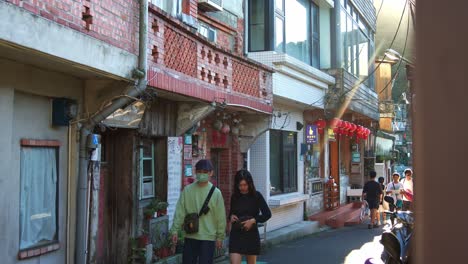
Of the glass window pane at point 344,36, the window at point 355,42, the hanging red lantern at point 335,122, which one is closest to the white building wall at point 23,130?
the hanging red lantern at point 335,122

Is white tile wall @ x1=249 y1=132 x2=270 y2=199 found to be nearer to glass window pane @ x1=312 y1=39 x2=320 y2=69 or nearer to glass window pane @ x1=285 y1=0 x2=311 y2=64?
glass window pane @ x1=285 y1=0 x2=311 y2=64

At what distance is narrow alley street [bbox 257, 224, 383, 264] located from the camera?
→ 11266 mm

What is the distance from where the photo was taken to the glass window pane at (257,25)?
47.6ft

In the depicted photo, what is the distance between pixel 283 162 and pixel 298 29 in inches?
161

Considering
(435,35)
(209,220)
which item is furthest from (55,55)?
(435,35)

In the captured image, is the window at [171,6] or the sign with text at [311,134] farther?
the sign with text at [311,134]

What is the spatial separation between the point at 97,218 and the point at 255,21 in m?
8.21

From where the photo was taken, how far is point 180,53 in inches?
354

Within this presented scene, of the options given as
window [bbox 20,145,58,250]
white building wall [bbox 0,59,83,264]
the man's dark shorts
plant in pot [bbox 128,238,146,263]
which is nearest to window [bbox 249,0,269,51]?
the man's dark shorts

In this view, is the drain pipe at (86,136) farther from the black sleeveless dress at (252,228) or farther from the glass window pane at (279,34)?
the glass window pane at (279,34)

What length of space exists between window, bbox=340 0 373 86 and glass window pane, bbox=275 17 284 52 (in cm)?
453

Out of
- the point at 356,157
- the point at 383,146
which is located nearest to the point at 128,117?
the point at 356,157

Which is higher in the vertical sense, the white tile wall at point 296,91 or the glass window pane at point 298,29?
the glass window pane at point 298,29

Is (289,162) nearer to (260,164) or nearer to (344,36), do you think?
(260,164)
